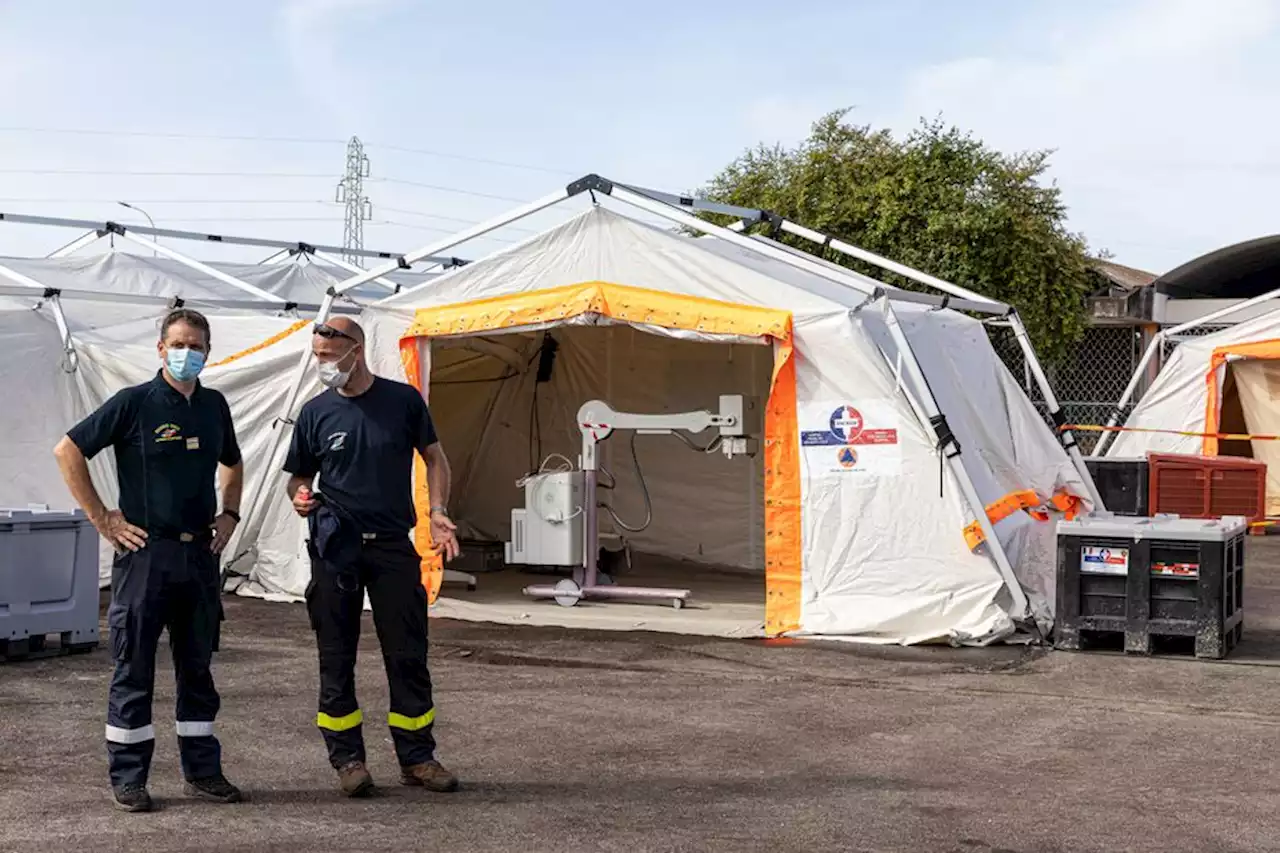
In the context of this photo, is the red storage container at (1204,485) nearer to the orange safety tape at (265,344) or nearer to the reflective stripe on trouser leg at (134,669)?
the orange safety tape at (265,344)

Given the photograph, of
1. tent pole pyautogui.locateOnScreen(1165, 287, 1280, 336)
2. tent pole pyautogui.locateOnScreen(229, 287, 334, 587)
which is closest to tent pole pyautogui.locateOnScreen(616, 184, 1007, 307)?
tent pole pyautogui.locateOnScreen(229, 287, 334, 587)

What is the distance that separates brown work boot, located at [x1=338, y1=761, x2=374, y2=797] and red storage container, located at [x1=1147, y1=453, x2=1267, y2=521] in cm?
1317

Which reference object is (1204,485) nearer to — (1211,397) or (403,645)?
(1211,397)

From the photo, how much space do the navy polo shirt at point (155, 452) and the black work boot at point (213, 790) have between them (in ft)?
3.03

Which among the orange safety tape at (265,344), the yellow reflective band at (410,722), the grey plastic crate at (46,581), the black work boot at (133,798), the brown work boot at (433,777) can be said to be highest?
the orange safety tape at (265,344)

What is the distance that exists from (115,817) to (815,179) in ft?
71.1

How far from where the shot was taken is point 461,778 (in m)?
6.53

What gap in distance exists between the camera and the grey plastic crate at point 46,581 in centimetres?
950

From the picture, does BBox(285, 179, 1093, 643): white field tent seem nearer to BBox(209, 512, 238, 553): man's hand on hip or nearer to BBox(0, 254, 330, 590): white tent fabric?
BBox(0, 254, 330, 590): white tent fabric

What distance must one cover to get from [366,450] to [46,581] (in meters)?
4.40

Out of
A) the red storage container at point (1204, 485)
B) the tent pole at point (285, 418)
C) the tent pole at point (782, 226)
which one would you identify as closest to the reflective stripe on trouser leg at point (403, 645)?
the tent pole at point (782, 226)

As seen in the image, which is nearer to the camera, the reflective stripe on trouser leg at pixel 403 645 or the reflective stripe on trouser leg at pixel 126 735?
the reflective stripe on trouser leg at pixel 126 735

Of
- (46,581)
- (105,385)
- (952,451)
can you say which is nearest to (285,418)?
(105,385)

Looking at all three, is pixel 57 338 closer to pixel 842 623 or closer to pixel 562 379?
pixel 562 379
